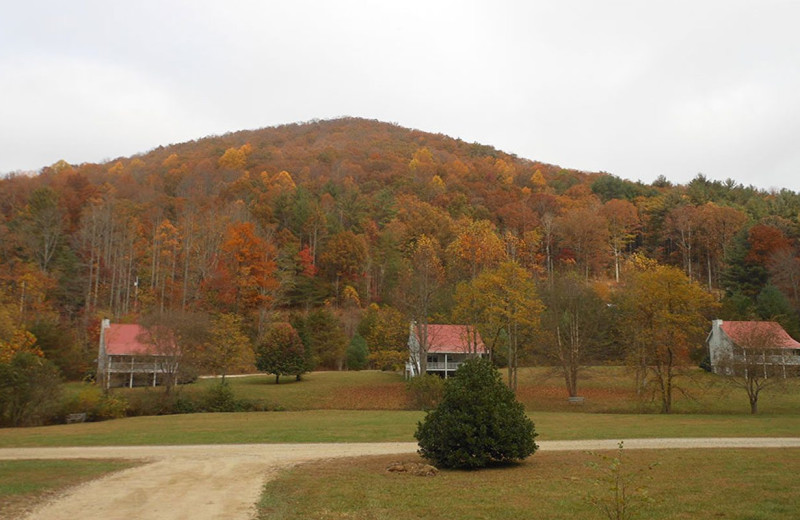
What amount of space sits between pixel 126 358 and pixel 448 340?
24.7 meters

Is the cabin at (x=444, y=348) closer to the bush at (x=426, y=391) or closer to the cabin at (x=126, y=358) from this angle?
the bush at (x=426, y=391)

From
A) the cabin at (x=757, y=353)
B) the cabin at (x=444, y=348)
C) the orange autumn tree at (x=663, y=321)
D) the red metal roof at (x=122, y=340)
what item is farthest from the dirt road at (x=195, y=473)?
the cabin at (x=444, y=348)

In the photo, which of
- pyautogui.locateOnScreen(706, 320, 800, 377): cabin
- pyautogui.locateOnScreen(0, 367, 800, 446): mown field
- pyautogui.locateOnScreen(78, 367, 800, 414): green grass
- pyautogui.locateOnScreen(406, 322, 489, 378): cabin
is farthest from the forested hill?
pyautogui.locateOnScreen(706, 320, 800, 377): cabin

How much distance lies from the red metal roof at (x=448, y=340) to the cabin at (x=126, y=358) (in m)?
20.0

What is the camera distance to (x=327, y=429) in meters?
22.8

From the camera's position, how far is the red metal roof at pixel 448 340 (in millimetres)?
45812

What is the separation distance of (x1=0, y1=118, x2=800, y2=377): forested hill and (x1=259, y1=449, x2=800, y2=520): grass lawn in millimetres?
25650

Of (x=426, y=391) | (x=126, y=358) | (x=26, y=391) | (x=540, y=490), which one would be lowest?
(x=426, y=391)

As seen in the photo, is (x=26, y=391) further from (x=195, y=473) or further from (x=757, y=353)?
(x=757, y=353)

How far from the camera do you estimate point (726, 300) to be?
5322 centimetres

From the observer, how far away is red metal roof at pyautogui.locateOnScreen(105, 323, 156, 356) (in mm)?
41975

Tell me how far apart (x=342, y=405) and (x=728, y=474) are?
26694 mm

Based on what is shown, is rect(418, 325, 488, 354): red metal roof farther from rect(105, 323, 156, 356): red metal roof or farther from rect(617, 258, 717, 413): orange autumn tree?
rect(105, 323, 156, 356): red metal roof

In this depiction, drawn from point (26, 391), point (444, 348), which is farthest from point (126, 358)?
point (444, 348)
